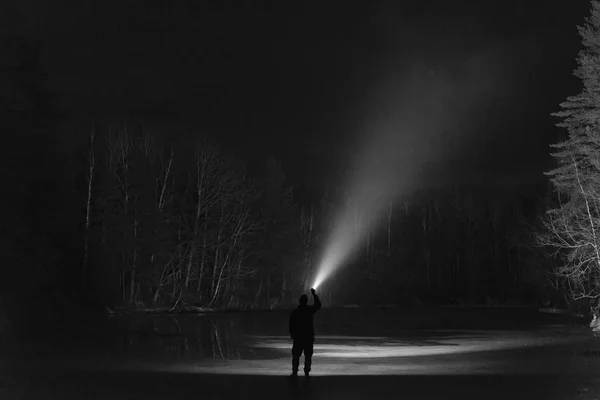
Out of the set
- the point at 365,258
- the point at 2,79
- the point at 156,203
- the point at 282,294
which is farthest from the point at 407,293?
the point at 2,79

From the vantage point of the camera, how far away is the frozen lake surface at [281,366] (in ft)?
47.7

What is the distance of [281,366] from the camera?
1955cm

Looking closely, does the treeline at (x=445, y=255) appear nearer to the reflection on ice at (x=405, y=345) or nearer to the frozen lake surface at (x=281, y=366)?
the reflection on ice at (x=405, y=345)

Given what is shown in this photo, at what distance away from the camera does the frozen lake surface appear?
47.7 ft

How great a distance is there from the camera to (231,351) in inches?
952

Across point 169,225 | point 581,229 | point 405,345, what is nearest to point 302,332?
point 405,345

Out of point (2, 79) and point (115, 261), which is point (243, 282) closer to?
point (115, 261)

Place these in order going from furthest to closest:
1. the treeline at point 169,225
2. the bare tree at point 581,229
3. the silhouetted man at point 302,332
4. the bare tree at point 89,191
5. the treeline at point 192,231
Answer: the treeline at point 192,231 < the treeline at point 169,225 < the bare tree at point 89,191 < the bare tree at point 581,229 < the silhouetted man at point 302,332

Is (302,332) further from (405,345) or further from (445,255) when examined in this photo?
(445,255)

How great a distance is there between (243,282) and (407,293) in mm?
40410

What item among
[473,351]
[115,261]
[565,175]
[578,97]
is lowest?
[473,351]


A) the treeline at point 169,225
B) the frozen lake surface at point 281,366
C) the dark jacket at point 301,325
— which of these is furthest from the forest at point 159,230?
the dark jacket at point 301,325

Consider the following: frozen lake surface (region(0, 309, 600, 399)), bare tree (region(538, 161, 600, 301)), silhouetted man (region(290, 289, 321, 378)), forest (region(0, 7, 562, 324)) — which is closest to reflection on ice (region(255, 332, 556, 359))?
frozen lake surface (region(0, 309, 600, 399))

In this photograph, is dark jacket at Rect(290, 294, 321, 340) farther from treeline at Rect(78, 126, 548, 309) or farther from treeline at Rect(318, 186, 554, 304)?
treeline at Rect(318, 186, 554, 304)
